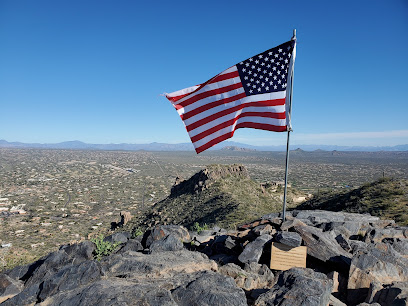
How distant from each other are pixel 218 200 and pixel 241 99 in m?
23.3

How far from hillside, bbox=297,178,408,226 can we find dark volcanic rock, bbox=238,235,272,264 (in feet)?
36.7

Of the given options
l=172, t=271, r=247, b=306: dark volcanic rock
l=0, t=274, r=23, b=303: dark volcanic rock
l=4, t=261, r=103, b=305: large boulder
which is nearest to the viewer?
→ l=172, t=271, r=247, b=306: dark volcanic rock

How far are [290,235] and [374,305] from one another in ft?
7.86

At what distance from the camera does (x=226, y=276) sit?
5.83m

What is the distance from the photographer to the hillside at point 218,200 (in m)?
26.9

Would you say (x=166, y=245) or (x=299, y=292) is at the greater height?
(x=299, y=292)

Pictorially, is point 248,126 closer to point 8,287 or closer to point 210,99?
point 210,99

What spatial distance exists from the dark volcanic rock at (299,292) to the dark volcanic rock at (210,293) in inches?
20.6

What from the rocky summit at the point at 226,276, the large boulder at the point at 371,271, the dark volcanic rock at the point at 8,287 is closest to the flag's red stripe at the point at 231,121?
the rocky summit at the point at 226,276

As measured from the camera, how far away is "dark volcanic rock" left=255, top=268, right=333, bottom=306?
16.3 ft

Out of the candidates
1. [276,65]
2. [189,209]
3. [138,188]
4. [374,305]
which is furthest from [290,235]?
[138,188]

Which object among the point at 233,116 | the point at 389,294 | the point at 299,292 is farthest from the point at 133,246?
the point at 389,294

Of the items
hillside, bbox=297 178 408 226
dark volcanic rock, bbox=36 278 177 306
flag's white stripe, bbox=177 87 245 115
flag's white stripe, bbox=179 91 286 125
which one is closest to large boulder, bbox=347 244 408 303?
dark volcanic rock, bbox=36 278 177 306

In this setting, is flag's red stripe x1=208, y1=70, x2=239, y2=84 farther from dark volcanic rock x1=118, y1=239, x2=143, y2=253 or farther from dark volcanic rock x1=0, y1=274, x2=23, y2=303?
Result: dark volcanic rock x1=0, y1=274, x2=23, y2=303
